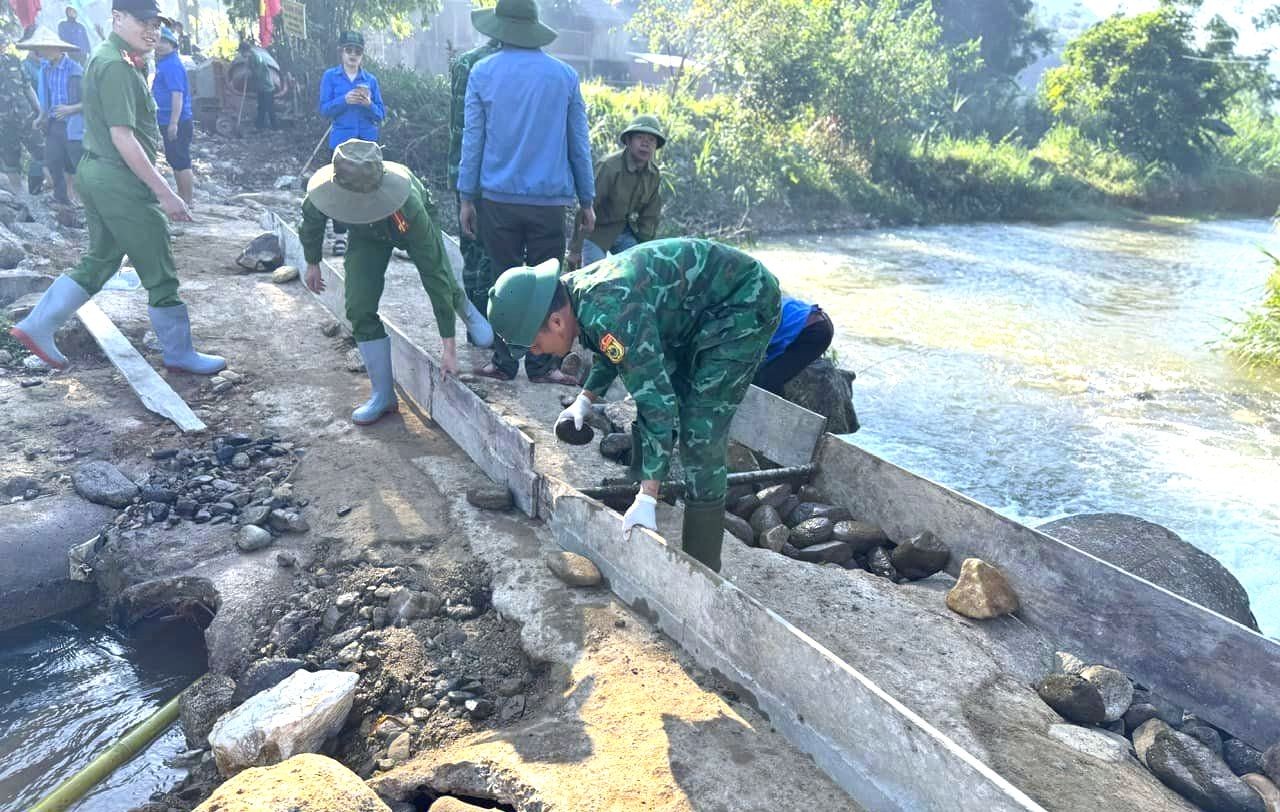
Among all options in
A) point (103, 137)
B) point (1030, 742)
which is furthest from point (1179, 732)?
point (103, 137)

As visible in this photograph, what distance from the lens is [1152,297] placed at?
1319 centimetres

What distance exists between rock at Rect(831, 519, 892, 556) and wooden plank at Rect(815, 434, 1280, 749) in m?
0.12

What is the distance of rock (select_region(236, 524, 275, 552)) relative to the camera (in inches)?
147

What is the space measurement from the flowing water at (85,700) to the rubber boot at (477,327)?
2670mm

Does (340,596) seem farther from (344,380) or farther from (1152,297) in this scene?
(1152,297)

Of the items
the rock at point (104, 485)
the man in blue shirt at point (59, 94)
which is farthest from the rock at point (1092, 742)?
the man in blue shirt at point (59, 94)

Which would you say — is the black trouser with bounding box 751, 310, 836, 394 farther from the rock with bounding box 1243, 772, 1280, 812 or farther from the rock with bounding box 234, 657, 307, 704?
the rock with bounding box 234, 657, 307, 704

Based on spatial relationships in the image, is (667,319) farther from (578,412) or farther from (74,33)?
(74,33)

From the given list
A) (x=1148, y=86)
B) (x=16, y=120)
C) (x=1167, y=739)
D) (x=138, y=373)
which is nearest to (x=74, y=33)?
(x=16, y=120)

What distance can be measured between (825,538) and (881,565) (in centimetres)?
28

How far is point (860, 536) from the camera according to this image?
13.7 feet

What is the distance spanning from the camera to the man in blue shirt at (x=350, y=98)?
24.5ft

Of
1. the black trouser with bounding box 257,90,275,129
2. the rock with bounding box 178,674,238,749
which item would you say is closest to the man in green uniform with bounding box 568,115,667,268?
the rock with bounding box 178,674,238,749

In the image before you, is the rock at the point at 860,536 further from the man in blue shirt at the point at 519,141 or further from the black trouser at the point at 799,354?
the man in blue shirt at the point at 519,141
